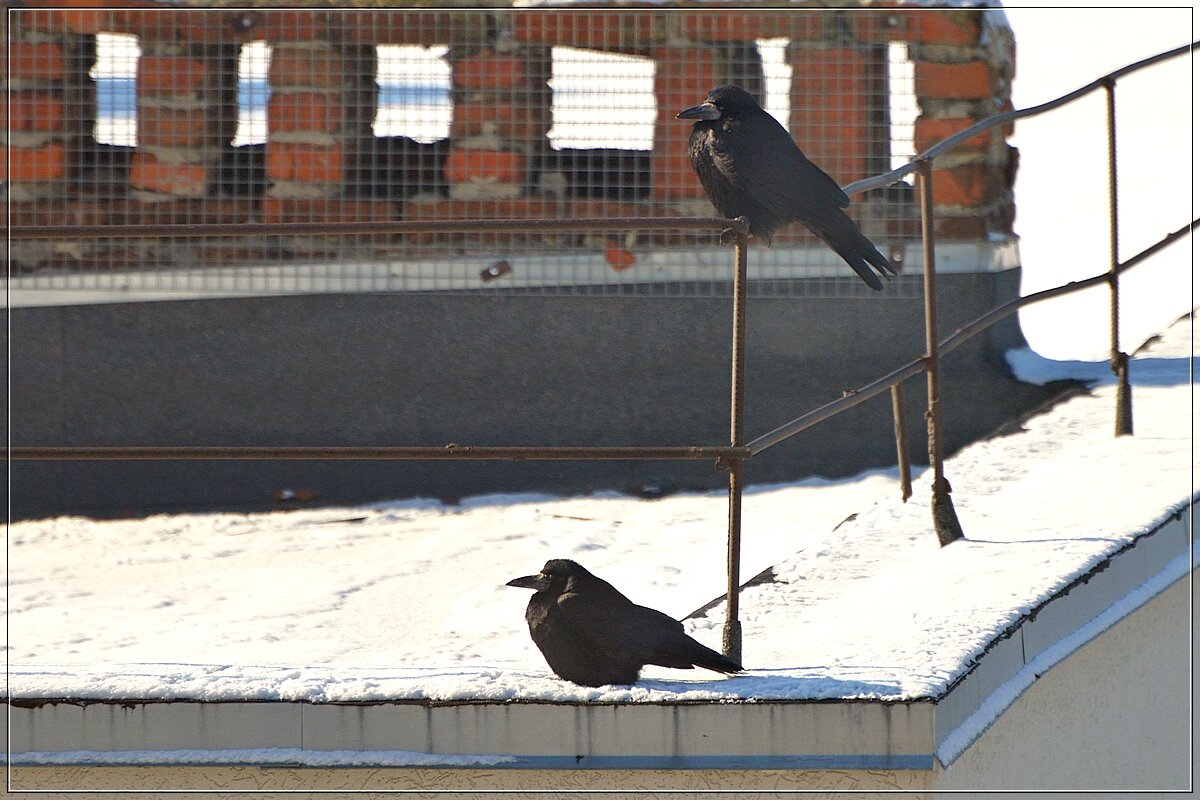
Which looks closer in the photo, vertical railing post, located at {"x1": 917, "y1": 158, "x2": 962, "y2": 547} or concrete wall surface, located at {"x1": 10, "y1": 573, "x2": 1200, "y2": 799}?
concrete wall surface, located at {"x1": 10, "y1": 573, "x2": 1200, "y2": 799}

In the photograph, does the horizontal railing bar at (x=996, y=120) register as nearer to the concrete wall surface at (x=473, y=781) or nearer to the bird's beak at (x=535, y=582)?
the bird's beak at (x=535, y=582)

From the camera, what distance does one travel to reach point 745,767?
2.24 meters

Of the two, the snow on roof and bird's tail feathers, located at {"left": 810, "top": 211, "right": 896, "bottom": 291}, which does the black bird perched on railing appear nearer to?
bird's tail feathers, located at {"left": 810, "top": 211, "right": 896, "bottom": 291}

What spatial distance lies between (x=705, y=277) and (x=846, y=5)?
3.75ft

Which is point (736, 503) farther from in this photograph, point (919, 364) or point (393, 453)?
point (919, 364)

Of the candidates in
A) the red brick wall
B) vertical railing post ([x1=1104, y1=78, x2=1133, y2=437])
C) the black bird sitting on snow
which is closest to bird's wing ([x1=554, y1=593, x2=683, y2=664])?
the black bird sitting on snow

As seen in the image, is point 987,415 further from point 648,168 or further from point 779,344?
point 648,168

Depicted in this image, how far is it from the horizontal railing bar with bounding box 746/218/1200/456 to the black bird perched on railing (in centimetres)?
24

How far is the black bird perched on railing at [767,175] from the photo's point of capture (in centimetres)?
343

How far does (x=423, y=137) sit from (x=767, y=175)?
7.95ft

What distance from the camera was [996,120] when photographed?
11.8 ft

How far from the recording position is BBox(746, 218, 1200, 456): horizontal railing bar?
2.70 metres

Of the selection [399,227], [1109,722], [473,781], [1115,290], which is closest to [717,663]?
[473,781]

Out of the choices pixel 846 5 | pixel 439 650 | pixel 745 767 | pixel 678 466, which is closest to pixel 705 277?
pixel 678 466
